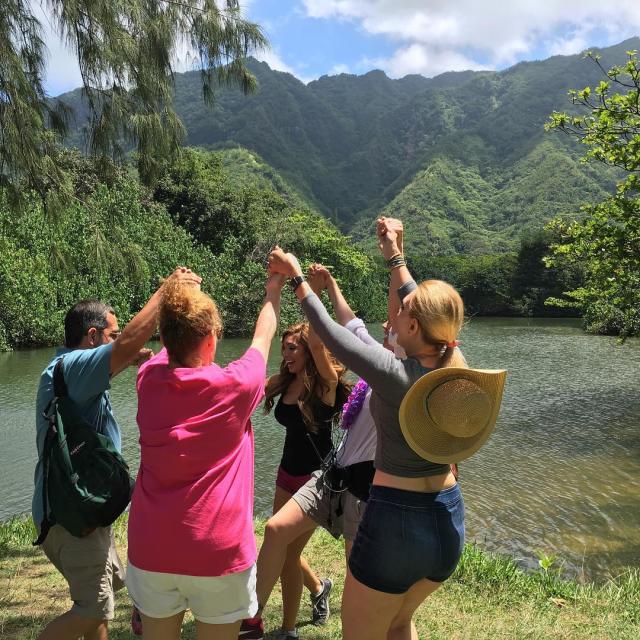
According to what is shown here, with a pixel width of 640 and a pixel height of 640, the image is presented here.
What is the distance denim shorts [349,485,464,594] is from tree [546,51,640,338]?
8582 millimetres

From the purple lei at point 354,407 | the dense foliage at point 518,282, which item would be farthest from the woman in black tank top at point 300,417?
the dense foliage at point 518,282

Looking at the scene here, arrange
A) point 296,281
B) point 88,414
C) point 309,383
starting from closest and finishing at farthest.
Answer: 1. point 296,281
2. point 88,414
3. point 309,383

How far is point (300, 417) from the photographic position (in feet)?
11.7

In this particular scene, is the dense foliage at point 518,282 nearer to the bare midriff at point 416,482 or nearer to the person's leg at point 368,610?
the bare midriff at point 416,482

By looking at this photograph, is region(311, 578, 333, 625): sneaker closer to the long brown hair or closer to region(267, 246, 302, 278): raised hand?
the long brown hair

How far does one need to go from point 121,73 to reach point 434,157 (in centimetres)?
14498

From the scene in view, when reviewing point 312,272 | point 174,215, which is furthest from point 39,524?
point 174,215

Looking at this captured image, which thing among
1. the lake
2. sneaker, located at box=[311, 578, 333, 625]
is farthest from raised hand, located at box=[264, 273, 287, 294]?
the lake

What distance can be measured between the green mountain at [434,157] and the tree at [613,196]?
75907 millimetres

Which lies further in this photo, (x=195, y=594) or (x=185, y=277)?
(x=185, y=277)

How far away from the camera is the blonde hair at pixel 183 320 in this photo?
2109 millimetres

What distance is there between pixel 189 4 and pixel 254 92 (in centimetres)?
101

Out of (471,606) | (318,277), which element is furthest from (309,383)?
(471,606)

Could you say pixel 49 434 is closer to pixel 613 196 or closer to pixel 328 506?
pixel 328 506
